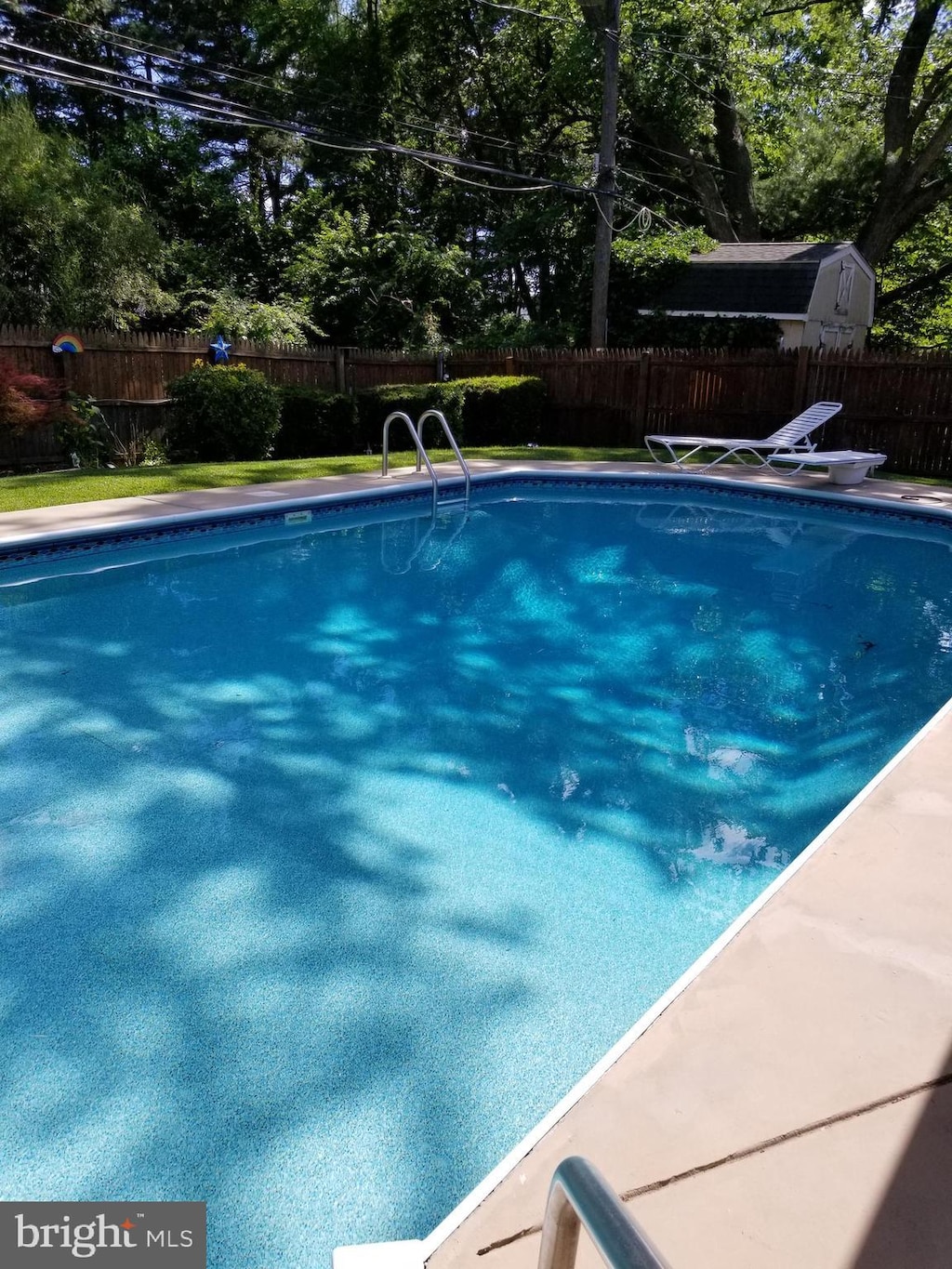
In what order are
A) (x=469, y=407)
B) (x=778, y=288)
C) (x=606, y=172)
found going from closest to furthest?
(x=469, y=407) < (x=606, y=172) < (x=778, y=288)

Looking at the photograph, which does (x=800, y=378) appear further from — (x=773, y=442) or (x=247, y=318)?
(x=247, y=318)

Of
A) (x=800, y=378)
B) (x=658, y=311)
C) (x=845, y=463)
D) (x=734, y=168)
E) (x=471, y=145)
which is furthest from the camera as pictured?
(x=471, y=145)

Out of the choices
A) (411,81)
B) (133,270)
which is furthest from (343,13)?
(133,270)

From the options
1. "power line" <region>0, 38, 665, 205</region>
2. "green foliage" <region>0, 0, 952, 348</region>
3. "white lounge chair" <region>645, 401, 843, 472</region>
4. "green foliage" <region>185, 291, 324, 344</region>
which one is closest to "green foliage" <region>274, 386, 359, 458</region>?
"green foliage" <region>185, 291, 324, 344</region>

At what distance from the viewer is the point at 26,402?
1026cm

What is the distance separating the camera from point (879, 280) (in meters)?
27.0

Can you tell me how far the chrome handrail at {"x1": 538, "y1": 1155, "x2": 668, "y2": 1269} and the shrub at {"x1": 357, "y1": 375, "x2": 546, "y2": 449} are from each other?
12.9 meters

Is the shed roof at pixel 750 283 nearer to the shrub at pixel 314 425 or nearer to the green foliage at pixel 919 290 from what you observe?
the green foliage at pixel 919 290

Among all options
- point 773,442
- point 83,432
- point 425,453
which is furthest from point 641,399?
point 83,432

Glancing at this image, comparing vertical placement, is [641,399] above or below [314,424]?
above

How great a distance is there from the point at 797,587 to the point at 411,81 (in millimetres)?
21438

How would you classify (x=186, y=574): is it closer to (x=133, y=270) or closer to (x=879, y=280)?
(x=133, y=270)

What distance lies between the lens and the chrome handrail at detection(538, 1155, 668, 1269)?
0.77 meters

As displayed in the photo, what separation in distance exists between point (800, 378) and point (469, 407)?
5.06m
